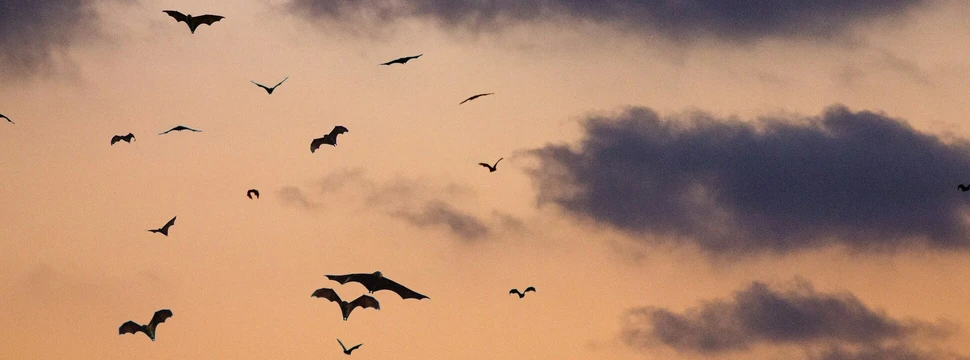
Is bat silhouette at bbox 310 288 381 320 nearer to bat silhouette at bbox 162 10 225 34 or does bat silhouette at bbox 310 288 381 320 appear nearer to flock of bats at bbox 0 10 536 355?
flock of bats at bbox 0 10 536 355

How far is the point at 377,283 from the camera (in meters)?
55.8

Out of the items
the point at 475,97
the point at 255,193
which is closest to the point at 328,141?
the point at 255,193

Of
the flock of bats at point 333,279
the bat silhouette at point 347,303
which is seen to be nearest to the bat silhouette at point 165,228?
the flock of bats at point 333,279

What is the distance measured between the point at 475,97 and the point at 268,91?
8.88 metres

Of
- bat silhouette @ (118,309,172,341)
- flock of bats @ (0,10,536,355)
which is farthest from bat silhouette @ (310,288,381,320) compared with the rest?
bat silhouette @ (118,309,172,341)

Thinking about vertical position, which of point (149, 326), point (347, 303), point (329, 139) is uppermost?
point (329, 139)

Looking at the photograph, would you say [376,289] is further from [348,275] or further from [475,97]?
[475,97]

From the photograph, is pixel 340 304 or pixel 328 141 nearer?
pixel 340 304

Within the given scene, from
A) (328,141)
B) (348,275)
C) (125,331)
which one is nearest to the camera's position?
(348,275)

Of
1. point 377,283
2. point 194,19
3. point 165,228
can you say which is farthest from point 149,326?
point 194,19

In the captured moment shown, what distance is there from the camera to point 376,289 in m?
56.0

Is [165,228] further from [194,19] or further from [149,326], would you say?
[194,19]

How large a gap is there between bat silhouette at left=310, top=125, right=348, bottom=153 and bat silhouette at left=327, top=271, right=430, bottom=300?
10.2 meters

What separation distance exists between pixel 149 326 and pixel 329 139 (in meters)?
12.6
